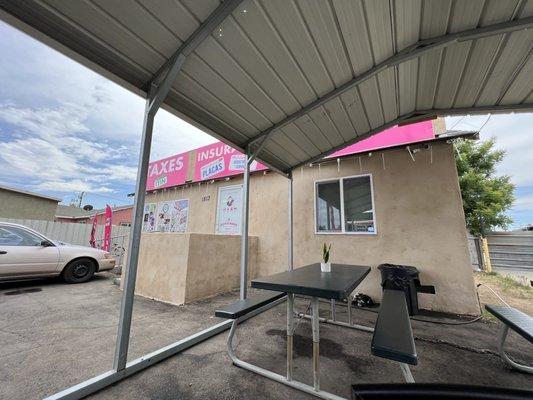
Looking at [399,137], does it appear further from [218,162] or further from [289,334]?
[218,162]

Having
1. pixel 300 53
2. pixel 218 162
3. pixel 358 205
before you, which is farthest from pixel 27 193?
pixel 358 205

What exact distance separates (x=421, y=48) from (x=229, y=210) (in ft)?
18.7

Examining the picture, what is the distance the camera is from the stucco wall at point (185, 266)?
13.9 feet

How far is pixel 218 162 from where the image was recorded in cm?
743

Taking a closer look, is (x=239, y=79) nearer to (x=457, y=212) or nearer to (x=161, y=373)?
(x=161, y=373)

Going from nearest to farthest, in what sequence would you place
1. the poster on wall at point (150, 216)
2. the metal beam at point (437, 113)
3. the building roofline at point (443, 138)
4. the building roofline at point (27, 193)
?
the metal beam at point (437, 113) < the building roofline at point (443, 138) < the poster on wall at point (150, 216) < the building roofline at point (27, 193)

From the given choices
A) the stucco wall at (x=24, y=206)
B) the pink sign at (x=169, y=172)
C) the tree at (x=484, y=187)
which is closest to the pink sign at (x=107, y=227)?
the pink sign at (x=169, y=172)

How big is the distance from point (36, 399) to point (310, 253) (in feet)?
15.1

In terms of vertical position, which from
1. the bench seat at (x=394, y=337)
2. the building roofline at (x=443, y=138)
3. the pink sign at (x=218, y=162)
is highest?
the pink sign at (x=218, y=162)

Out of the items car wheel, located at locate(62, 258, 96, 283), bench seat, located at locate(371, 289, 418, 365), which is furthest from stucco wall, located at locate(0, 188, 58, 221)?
bench seat, located at locate(371, 289, 418, 365)

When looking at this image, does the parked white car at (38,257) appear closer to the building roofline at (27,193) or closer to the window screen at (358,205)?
the window screen at (358,205)

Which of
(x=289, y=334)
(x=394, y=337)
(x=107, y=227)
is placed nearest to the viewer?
(x=394, y=337)

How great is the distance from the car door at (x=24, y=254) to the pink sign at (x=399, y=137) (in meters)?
7.26

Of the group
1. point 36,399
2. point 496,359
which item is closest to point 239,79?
point 36,399
